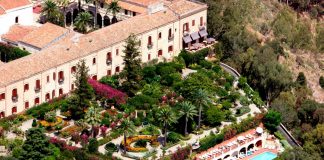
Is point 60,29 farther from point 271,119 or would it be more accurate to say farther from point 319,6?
point 319,6

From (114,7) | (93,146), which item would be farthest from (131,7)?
(93,146)

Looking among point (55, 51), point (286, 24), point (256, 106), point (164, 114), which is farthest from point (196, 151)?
point (286, 24)

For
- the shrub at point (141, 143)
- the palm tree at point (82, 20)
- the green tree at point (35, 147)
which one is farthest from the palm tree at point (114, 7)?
the green tree at point (35, 147)

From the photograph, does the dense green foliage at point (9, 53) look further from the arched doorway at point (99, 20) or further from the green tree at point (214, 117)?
the green tree at point (214, 117)

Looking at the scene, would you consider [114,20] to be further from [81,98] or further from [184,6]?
[81,98]

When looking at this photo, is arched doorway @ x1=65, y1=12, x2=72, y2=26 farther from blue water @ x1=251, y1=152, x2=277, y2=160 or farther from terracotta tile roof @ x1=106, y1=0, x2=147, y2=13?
blue water @ x1=251, y1=152, x2=277, y2=160
